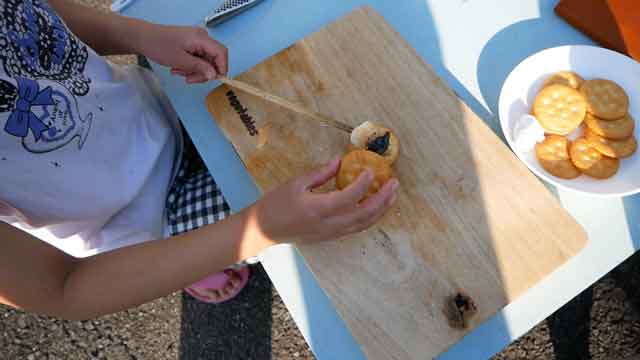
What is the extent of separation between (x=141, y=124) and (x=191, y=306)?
2.57 ft

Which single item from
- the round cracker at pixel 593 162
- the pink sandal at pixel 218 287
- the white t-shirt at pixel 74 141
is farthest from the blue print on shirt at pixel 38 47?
the round cracker at pixel 593 162

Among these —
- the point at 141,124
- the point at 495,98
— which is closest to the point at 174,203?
the point at 141,124

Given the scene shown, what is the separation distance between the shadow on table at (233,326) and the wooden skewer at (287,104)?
82cm

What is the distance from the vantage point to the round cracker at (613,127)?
0.81m

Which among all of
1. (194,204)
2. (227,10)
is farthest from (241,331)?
(227,10)

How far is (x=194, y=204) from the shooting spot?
1.06 m

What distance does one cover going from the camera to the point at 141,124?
3.39 ft

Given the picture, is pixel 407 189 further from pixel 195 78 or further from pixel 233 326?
pixel 233 326

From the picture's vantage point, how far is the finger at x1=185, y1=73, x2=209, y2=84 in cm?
92

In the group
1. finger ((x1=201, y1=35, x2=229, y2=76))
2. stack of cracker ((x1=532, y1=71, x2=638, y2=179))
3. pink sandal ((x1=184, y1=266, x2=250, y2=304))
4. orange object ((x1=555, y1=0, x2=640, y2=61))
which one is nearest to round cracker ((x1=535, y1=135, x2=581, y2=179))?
stack of cracker ((x1=532, y1=71, x2=638, y2=179))

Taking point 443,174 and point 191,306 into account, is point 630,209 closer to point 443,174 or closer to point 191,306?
point 443,174

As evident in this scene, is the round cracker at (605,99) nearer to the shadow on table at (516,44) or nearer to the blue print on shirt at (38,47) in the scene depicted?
the shadow on table at (516,44)

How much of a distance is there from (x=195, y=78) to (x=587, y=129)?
761mm

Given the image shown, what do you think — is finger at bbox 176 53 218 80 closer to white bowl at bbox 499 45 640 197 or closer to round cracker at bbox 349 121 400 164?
round cracker at bbox 349 121 400 164
